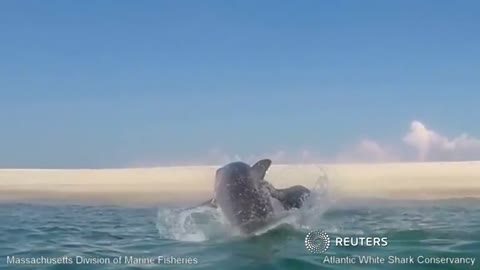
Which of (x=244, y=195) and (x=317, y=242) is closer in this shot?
(x=317, y=242)

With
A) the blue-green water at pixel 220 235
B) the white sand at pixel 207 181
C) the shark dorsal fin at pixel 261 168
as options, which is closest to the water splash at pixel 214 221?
the blue-green water at pixel 220 235

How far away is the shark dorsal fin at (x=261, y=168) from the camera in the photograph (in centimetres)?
605

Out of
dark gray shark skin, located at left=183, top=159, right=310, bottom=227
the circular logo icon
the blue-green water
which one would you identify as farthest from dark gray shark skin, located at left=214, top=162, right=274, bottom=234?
the circular logo icon

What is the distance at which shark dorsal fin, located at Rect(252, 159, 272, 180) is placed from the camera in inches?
238

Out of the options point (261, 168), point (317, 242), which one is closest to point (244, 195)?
point (261, 168)

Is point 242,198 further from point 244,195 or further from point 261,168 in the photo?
point 261,168

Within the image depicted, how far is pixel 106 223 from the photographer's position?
6.30 meters

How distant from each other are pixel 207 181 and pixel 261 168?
0.63 metres

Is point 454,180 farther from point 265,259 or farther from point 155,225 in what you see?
point 155,225

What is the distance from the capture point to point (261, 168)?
6.14m

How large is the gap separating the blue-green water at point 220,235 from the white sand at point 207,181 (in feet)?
0.56

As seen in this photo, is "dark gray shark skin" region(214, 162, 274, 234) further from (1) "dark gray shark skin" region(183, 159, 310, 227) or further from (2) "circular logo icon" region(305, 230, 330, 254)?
(2) "circular logo icon" region(305, 230, 330, 254)

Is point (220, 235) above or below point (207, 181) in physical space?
below

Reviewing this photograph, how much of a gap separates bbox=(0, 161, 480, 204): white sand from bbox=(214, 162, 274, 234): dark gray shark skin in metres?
0.16
